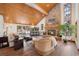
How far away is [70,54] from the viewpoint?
2404mm

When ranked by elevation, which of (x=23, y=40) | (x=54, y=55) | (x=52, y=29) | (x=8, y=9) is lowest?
(x=54, y=55)

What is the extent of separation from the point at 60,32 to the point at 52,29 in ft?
0.47

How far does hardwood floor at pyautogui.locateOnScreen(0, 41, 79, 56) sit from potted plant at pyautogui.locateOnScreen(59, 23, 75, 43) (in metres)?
0.10

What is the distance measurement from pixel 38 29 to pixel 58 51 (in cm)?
49

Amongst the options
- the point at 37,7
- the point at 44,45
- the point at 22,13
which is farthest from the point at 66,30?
the point at 22,13

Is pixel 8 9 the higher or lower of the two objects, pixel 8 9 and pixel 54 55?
the higher

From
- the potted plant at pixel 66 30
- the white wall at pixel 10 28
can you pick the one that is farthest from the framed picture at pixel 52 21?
the white wall at pixel 10 28

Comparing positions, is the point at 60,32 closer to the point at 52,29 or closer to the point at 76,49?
the point at 52,29

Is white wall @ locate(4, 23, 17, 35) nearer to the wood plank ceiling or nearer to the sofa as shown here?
the wood plank ceiling

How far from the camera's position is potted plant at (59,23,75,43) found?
241 cm

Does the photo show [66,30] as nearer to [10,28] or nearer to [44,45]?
[44,45]

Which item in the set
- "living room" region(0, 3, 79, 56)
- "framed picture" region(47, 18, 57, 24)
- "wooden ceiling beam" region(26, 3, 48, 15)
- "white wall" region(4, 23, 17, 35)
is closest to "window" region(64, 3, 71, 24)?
"living room" region(0, 3, 79, 56)

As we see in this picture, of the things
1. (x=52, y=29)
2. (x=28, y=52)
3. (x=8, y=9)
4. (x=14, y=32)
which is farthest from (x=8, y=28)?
(x=52, y=29)

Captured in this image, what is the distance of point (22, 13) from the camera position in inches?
95.4
